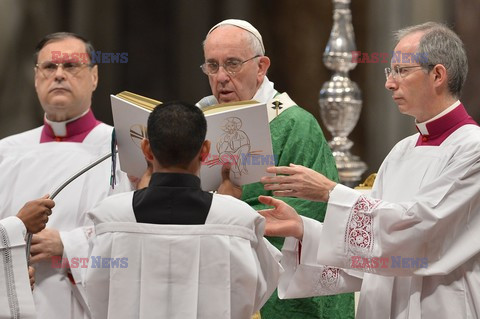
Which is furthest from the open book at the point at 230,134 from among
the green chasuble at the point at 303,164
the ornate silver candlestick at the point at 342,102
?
the ornate silver candlestick at the point at 342,102

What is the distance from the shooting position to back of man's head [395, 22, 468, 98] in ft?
14.0

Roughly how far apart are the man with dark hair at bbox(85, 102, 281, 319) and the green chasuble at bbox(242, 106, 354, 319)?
1.08 meters

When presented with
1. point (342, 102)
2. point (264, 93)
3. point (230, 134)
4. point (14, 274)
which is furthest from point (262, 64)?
point (342, 102)

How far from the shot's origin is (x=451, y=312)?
4.12 metres

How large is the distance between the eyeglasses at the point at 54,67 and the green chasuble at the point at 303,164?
1.24 meters

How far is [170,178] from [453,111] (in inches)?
53.8

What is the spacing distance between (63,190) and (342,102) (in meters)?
2.40

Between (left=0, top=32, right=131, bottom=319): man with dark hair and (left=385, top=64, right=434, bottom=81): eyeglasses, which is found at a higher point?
(left=385, top=64, right=434, bottom=81): eyeglasses

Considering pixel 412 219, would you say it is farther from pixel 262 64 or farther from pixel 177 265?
pixel 262 64

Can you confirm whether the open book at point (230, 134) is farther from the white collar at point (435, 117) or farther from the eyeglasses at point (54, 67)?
the eyeglasses at point (54, 67)

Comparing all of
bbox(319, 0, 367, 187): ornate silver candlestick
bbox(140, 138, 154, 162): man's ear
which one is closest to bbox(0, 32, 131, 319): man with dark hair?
bbox(140, 138, 154, 162): man's ear

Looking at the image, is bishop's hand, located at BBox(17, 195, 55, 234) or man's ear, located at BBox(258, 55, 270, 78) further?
man's ear, located at BBox(258, 55, 270, 78)

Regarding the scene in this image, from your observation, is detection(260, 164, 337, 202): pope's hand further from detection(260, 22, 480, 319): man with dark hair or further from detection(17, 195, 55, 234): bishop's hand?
detection(17, 195, 55, 234): bishop's hand

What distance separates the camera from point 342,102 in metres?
7.00
